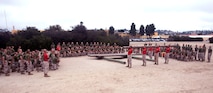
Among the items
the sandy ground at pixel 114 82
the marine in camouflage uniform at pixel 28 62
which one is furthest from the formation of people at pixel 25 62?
the sandy ground at pixel 114 82

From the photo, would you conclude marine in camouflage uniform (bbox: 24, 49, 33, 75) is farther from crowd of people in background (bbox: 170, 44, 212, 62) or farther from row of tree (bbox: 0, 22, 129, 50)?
row of tree (bbox: 0, 22, 129, 50)

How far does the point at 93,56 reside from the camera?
67.2 ft

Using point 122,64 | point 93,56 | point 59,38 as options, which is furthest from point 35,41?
point 122,64

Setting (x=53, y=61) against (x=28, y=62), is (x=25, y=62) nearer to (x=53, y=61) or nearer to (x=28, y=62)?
(x=28, y=62)

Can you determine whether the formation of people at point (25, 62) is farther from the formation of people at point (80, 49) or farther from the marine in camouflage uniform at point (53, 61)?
the formation of people at point (80, 49)

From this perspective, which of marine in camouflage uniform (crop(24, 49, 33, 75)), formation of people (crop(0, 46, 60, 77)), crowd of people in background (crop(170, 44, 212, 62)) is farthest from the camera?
crowd of people in background (crop(170, 44, 212, 62))

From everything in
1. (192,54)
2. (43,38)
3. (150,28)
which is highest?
(150,28)

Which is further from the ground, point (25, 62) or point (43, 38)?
point (43, 38)

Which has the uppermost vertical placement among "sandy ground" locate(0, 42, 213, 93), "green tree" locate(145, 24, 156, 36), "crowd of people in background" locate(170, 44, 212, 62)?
"green tree" locate(145, 24, 156, 36)

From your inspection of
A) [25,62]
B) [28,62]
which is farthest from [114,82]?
[25,62]

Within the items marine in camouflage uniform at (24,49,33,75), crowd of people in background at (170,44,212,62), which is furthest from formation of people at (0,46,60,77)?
crowd of people in background at (170,44,212,62)

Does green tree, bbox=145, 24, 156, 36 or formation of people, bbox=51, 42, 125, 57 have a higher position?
green tree, bbox=145, 24, 156, 36

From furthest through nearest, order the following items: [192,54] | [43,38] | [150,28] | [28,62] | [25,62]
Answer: [150,28] → [43,38] → [192,54] → [25,62] → [28,62]

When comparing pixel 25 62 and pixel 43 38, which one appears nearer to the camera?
pixel 25 62
